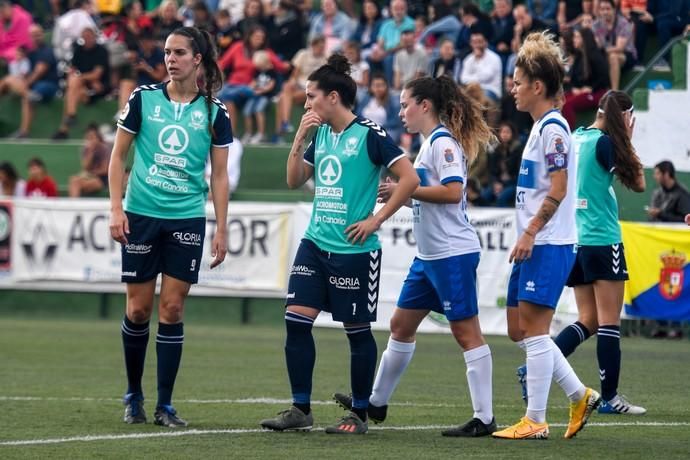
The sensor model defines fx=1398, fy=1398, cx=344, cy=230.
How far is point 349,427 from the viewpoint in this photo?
7.83 m

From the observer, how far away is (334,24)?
2261cm

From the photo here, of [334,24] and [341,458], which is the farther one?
[334,24]

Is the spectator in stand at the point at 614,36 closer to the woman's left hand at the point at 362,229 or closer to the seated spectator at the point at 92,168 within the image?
the seated spectator at the point at 92,168

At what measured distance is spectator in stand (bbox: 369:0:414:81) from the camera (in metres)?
21.6

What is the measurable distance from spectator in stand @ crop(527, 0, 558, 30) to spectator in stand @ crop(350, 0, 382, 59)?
2.61 meters

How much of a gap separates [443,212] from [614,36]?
12.4 meters

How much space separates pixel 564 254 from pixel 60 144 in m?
16.1

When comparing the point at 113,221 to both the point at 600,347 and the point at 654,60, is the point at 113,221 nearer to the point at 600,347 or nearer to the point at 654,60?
the point at 600,347

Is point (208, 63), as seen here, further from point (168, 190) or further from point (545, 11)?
point (545, 11)

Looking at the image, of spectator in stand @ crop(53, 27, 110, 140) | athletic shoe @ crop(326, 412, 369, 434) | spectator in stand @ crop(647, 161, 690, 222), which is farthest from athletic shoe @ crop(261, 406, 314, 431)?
spectator in stand @ crop(53, 27, 110, 140)

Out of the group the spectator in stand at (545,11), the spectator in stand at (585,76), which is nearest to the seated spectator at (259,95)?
the spectator in stand at (545,11)

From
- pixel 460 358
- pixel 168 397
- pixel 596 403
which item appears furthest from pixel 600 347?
pixel 460 358

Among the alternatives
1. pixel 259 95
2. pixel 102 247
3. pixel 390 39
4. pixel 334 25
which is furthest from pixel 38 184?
pixel 390 39

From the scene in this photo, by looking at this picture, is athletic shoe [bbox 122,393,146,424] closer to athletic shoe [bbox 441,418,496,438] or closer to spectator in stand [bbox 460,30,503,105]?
athletic shoe [bbox 441,418,496,438]
